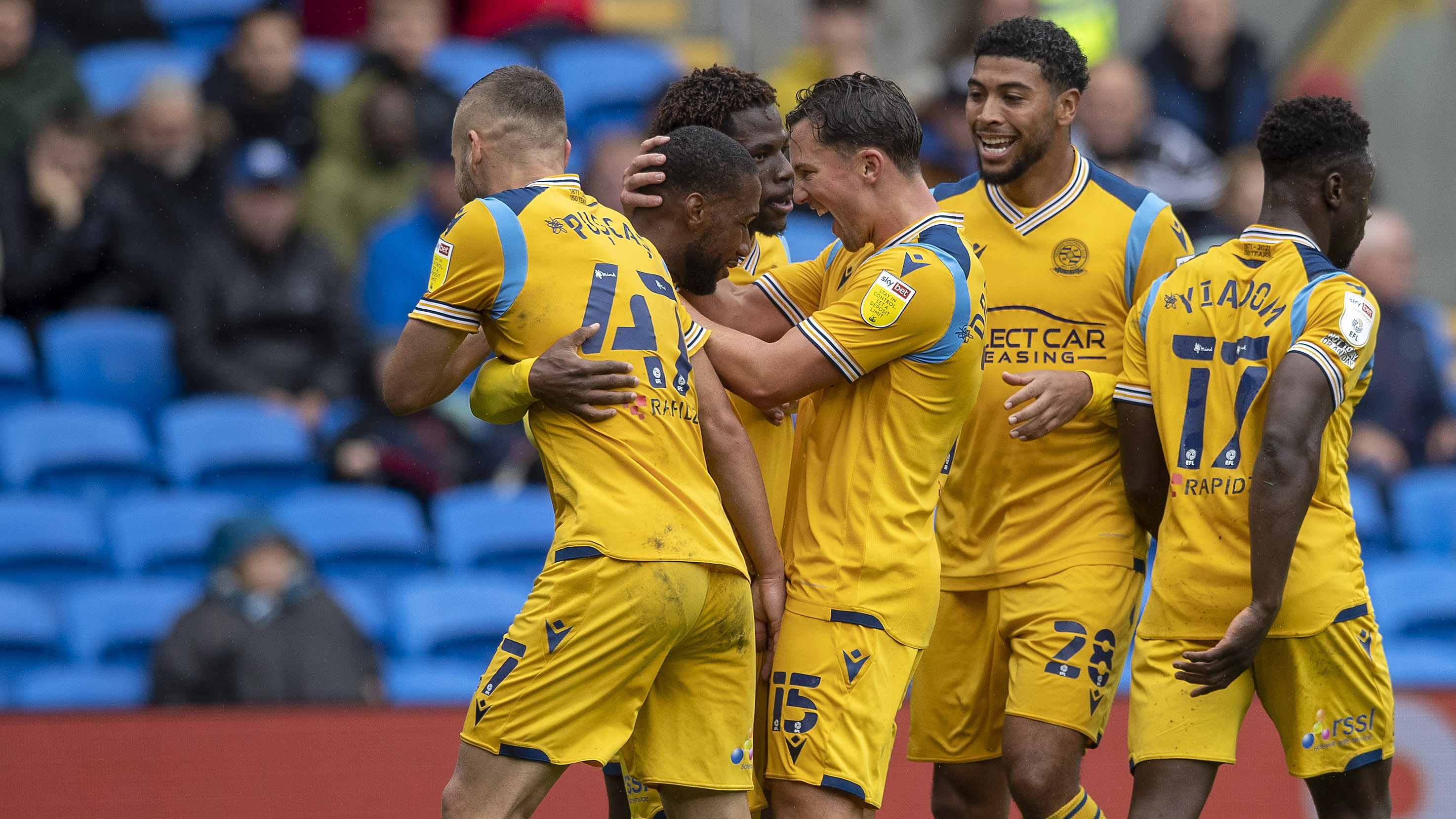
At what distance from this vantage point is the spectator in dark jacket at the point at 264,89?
1009 centimetres

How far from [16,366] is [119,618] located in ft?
6.67

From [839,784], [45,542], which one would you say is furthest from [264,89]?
[839,784]

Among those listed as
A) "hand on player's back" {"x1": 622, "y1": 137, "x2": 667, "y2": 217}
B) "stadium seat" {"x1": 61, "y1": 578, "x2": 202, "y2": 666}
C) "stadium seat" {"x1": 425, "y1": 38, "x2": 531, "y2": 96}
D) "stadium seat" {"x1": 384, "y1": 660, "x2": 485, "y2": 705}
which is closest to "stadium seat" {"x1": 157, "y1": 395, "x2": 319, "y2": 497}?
"stadium seat" {"x1": 61, "y1": 578, "x2": 202, "y2": 666}

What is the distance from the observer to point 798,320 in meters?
4.79

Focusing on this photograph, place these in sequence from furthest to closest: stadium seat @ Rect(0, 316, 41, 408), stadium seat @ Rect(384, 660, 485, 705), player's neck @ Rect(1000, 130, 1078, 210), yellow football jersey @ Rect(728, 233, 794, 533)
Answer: stadium seat @ Rect(0, 316, 41, 408), stadium seat @ Rect(384, 660, 485, 705), player's neck @ Rect(1000, 130, 1078, 210), yellow football jersey @ Rect(728, 233, 794, 533)

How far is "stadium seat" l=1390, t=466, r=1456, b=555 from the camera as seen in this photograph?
32.7 ft

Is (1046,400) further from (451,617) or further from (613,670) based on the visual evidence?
(451,617)

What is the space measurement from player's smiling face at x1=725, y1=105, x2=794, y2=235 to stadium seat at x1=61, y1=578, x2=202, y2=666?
4500 millimetres

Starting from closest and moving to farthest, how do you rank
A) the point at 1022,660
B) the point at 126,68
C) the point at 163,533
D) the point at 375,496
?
the point at 1022,660 → the point at 163,533 → the point at 375,496 → the point at 126,68

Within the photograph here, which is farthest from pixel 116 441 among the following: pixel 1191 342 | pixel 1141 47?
pixel 1141 47

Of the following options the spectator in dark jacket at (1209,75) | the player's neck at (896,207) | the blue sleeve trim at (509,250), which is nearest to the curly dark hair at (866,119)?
the player's neck at (896,207)

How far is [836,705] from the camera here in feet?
13.9

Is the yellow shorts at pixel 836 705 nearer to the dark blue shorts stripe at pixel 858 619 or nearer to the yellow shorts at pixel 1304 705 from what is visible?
the dark blue shorts stripe at pixel 858 619

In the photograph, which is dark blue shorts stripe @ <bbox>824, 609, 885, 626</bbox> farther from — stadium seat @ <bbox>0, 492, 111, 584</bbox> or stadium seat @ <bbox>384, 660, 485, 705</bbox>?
stadium seat @ <bbox>0, 492, 111, 584</bbox>
